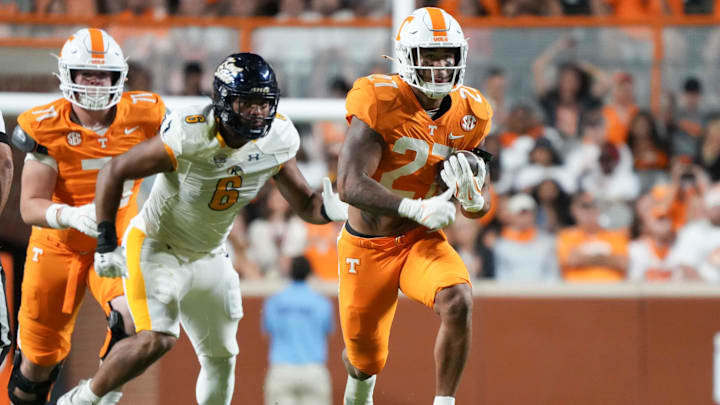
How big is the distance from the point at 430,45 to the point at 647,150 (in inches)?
162

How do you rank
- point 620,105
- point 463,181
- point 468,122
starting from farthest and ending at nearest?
point 620,105, point 468,122, point 463,181

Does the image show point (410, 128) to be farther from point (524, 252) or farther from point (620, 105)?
point (620, 105)

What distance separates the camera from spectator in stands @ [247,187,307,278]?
7670mm

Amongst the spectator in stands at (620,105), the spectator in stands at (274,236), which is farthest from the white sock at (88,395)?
the spectator in stands at (620,105)

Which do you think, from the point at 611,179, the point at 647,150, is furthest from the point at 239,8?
the point at 647,150

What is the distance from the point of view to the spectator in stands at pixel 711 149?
8.78 metres

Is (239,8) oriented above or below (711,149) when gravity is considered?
above

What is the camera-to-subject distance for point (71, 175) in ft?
19.3

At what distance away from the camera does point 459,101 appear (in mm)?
5500

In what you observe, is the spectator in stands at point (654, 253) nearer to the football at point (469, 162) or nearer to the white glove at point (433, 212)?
the football at point (469, 162)

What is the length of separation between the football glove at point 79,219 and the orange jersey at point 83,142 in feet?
0.88

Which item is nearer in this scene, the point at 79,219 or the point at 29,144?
the point at 79,219

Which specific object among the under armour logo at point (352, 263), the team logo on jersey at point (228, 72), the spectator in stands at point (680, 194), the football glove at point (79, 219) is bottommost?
the spectator in stands at point (680, 194)

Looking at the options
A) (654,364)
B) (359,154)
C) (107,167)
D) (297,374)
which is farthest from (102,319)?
(654,364)
